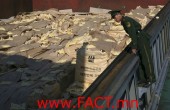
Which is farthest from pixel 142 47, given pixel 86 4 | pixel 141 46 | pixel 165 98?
pixel 86 4

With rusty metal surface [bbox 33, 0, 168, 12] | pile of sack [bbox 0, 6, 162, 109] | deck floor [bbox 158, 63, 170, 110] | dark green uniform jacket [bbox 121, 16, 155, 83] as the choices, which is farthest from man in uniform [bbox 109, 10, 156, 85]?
rusty metal surface [bbox 33, 0, 168, 12]

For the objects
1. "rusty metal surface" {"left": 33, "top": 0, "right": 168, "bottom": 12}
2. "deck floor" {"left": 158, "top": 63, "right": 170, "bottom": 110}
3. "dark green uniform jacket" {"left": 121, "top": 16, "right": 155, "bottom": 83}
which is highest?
"rusty metal surface" {"left": 33, "top": 0, "right": 168, "bottom": 12}

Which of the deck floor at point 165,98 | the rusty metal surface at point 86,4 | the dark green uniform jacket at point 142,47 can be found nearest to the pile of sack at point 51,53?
the rusty metal surface at point 86,4

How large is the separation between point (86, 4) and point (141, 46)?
9.09 m

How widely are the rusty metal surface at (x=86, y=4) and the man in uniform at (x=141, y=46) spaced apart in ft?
27.8

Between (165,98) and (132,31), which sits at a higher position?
(132,31)

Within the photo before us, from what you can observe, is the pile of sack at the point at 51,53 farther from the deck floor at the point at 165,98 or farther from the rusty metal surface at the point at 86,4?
the deck floor at the point at 165,98

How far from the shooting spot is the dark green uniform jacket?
4699mm

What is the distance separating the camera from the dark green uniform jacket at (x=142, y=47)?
15.4ft

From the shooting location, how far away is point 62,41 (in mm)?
9875

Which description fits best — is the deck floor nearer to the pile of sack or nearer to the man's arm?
the pile of sack

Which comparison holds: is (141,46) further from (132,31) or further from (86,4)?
(86,4)

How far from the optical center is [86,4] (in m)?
13.6

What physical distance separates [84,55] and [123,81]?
11.4 ft
